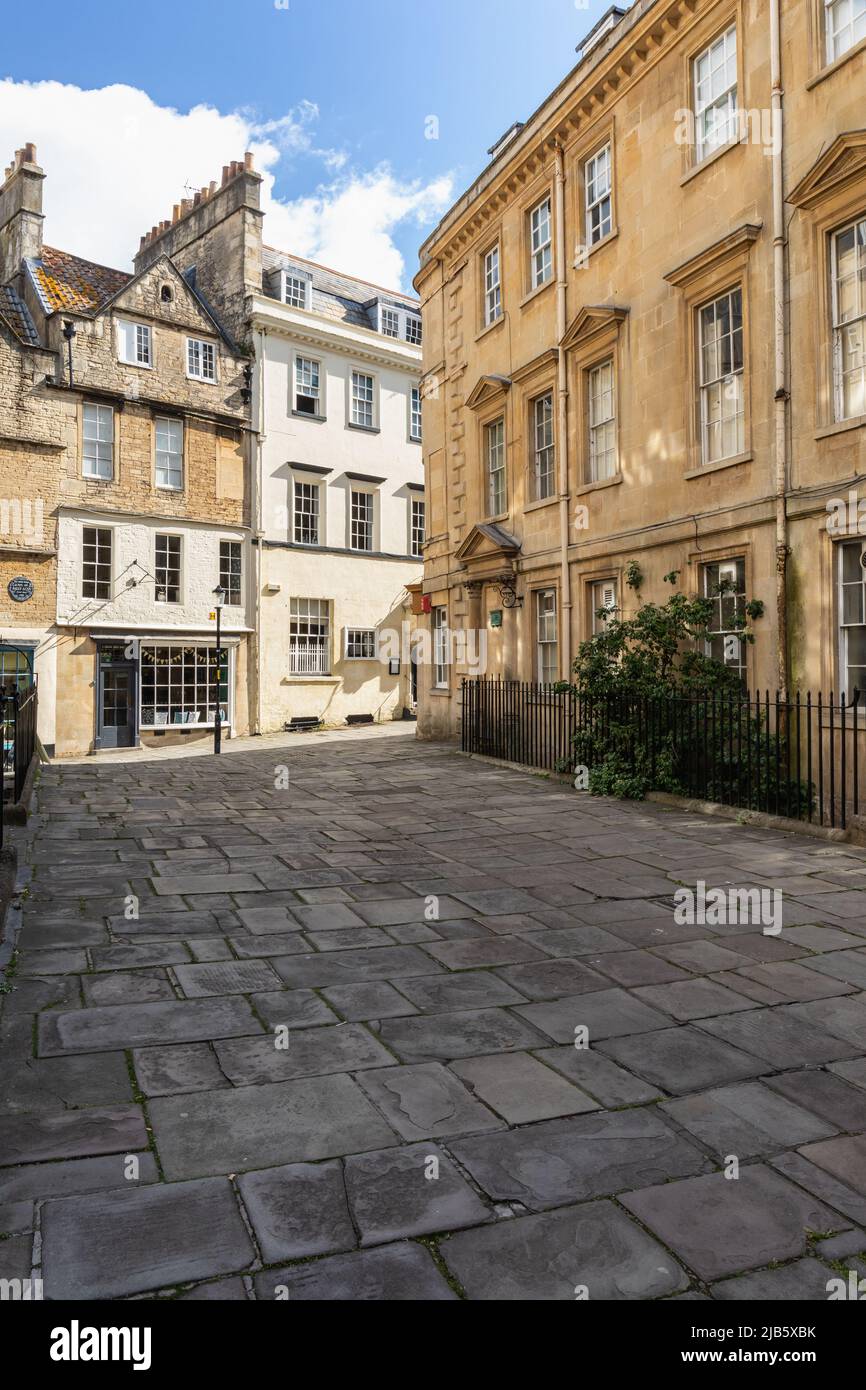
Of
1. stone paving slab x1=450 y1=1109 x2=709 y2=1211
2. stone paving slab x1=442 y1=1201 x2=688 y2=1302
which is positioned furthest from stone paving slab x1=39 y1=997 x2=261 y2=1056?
stone paving slab x1=442 y1=1201 x2=688 y2=1302

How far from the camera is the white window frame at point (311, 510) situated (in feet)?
86.3

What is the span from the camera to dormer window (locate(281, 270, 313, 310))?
26781 mm

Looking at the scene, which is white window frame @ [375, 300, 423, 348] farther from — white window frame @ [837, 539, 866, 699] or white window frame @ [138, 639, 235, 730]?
white window frame @ [837, 539, 866, 699]

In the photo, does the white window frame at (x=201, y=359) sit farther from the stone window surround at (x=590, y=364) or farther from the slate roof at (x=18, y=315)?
the stone window surround at (x=590, y=364)

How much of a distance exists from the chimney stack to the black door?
10.6m

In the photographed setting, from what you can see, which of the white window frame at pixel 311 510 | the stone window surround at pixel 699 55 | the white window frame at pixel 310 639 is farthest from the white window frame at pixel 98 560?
the stone window surround at pixel 699 55

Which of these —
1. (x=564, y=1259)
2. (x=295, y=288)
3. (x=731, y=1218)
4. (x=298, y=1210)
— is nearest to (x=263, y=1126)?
(x=298, y=1210)

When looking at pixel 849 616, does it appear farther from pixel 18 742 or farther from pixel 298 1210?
pixel 298 1210

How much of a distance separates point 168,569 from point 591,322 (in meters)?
13.3

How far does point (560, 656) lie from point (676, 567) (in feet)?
10.4

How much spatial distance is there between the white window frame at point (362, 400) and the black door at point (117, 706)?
10.6 m

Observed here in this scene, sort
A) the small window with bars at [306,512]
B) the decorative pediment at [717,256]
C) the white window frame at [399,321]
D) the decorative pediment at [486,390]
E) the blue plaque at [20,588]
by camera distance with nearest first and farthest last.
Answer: the decorative pediment at [717,256], the decorative pediment at [486,390], the blue plaque at [20,588], the small window with bars at [306,512], the white window frame at [399,321]
